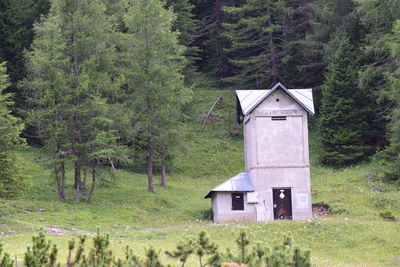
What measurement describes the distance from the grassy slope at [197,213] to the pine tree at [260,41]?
7.95 metres

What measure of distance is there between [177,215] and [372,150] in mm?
20392

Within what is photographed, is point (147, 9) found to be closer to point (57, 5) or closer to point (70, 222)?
point (57, 5)

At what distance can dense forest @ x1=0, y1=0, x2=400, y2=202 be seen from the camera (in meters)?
33.5

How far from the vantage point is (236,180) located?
109ft

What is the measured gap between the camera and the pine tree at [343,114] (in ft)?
150

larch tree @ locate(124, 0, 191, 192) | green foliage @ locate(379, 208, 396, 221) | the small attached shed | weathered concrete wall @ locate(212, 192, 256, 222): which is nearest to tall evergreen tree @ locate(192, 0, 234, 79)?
larch tree @ locate(124, 0, 191, 192)

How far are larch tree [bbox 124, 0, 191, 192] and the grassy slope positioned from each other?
13.6ft

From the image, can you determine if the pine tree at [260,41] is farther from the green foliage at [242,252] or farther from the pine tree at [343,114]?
the green foliage at [242,252]

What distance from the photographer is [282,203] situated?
3241 centimetres

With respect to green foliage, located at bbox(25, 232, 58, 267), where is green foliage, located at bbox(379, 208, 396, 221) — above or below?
below

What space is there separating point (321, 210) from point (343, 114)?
1456 centimetres

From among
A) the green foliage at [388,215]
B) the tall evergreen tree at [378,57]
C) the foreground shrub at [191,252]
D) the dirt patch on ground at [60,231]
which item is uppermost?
the tall evergreen tree at [378,57]

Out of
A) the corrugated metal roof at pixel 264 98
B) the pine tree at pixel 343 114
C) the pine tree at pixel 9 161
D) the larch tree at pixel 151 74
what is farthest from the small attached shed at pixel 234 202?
the pine tree at pixel 343 114

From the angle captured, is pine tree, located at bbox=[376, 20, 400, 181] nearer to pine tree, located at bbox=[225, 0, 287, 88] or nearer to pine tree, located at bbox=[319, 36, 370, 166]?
pine tree, located at bbox=[319, 36, 370, 166]
